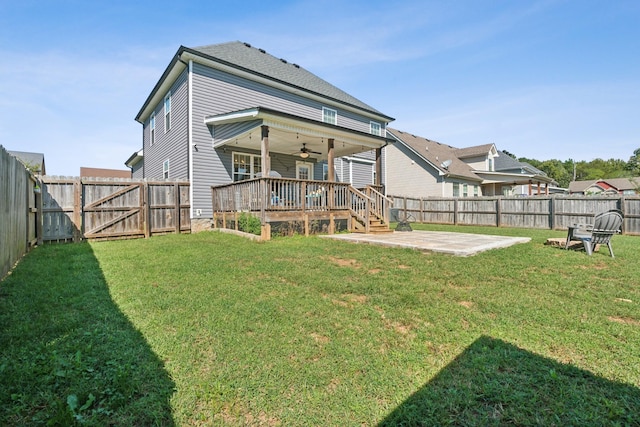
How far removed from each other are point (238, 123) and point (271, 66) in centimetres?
540

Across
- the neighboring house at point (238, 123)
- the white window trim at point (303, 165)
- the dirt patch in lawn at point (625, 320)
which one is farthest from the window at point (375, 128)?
the dirt patch in lawn at point (625, 320)

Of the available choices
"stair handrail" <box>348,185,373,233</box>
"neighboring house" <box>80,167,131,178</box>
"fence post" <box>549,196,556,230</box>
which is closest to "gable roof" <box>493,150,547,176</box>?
"fence post" <box>549,196,556,230</box>

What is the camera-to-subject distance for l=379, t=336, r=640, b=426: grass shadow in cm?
164

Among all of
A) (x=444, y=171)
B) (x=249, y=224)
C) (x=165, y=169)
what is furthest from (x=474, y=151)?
(x=165, y=169)

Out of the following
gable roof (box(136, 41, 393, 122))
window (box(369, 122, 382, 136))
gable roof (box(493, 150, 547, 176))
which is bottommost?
gable roof (box(493, 150, 547, 176))

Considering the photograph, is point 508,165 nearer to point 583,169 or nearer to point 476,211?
point 476,211

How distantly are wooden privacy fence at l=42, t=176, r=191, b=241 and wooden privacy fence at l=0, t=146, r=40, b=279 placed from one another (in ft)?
4.53

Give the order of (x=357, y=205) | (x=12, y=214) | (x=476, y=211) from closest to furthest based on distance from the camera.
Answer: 1. (x=12, y=214)
2. (x=357, y=205)
3. (x=476, y=211)

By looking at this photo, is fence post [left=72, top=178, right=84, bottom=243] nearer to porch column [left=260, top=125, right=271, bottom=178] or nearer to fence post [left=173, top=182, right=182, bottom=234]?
fence post [left=173, top=182, right=182, bottom=234]

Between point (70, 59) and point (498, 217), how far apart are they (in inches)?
745

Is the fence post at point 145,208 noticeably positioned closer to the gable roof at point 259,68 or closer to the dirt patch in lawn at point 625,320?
the gable roof at point 259,68

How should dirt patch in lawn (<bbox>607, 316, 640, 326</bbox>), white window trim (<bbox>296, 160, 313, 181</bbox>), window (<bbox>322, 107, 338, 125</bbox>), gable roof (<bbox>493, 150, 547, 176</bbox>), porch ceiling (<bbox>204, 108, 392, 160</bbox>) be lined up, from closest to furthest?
dirt patch in lawn (<bbox>607, 316, 640, 326</bbox>)
porch ceiling (<bbox>204, 108, 392, 160</bbox>)
white window trim (<bbox>296, 160, 313, 181</bbox>)
window (<bbox>322, 107, 338, 125</bbox>)
gable roof (<bbox>493, 150, 547, 176</bbox>)

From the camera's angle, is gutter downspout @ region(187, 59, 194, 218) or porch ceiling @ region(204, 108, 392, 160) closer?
porch ceiling @ region(204, 108, 392, 160)

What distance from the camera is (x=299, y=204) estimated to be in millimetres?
9195
